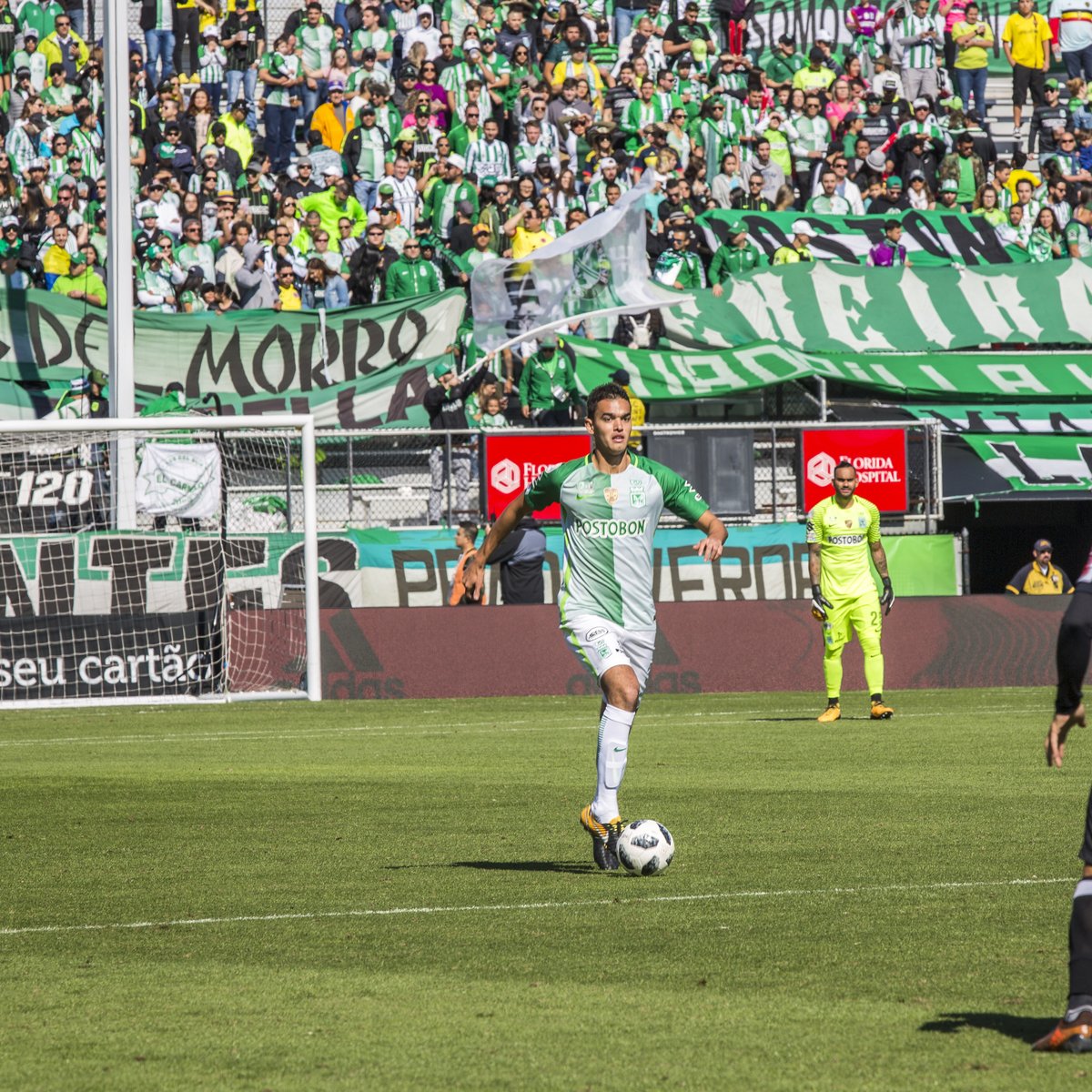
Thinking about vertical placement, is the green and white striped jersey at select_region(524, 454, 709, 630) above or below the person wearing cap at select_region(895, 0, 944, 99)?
below

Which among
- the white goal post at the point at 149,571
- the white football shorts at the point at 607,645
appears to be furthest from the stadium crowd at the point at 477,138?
the white football shorts at the point at 607,645

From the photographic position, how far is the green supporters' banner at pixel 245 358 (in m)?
24.6

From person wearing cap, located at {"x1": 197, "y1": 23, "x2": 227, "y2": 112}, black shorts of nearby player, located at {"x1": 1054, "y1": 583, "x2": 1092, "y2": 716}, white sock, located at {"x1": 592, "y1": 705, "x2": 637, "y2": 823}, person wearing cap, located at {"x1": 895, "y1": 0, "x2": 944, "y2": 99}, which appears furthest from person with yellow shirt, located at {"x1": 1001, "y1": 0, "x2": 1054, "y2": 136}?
black shorts of nearby player, located at {"x1": 1054, "y1": 583, "x2": 1092, "y2": 716}

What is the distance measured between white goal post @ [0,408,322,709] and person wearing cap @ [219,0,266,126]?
8539mm

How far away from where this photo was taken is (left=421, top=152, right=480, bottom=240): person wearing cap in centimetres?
2739

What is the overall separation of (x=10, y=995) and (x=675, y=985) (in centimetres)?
209

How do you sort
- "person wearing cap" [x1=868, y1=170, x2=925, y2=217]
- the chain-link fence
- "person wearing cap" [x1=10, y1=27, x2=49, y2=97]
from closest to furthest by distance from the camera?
the chain-link fence < "person wearing cap" [x1=868, y1=170, x2=925, y2=217] < "person wearing cap" [x1=10, y1=27, x2=49, y2=97]

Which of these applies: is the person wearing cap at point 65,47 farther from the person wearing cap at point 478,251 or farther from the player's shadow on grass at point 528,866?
the player's shadow on grass at point 528,866

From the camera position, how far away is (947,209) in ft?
95.3

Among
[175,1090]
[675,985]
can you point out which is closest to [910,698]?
[675,985]

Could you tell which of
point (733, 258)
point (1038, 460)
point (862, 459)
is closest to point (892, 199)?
point (733, 258)

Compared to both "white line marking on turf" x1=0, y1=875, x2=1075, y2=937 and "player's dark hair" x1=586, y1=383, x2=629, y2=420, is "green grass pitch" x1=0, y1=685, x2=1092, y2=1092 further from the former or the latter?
"player's dark hair" x1=586, y1=383, x2=629, y2=420

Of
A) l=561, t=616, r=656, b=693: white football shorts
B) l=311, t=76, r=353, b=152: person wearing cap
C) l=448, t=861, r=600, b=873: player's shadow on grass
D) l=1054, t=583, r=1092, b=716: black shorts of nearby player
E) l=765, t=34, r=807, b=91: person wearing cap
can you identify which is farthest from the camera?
l=765, t=34, r=807, b=91: person wearing cap

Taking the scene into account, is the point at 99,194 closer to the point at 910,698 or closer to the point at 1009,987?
the point at 910,698
